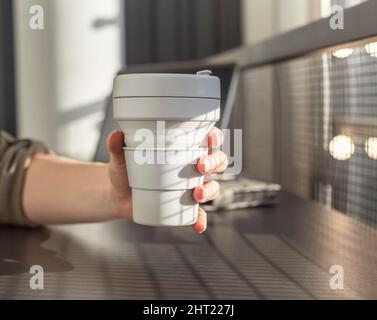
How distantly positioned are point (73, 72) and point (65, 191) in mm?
815

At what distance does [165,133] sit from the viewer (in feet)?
1.22

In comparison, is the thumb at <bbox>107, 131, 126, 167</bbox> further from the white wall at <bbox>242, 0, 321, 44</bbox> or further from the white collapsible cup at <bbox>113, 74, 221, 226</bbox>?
the white wall at <bbox>242, 0, 321, 44</bbox>

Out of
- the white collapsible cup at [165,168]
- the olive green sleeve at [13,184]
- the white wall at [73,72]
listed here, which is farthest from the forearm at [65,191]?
the white wall at [73,72]

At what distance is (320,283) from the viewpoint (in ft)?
1.53

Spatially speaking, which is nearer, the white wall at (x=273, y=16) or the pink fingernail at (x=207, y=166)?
the pink fingernail at (x=207, y=166)

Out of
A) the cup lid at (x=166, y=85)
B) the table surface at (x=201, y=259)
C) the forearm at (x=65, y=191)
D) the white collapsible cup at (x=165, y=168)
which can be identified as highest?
the cup lid at (x=166, y=85)

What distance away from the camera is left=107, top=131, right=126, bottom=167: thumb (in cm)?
41

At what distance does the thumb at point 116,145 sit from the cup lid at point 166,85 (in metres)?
0.05

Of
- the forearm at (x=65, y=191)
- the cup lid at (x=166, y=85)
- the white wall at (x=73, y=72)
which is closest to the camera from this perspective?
the cup lid at (x=166, y=85)

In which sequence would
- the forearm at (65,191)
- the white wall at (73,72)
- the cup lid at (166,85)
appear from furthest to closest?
1. the white wall at (73,72)
2. the forearm at (65,191)
3. the cup lid at (166,85)

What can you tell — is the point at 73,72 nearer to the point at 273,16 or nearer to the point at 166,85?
the point at 273,16

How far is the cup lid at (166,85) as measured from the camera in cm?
36

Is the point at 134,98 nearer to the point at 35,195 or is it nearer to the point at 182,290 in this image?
the point at 182,290

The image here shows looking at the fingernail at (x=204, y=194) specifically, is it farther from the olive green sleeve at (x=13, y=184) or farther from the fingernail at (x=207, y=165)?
the olive green sleeve at (x=13, y=184)
